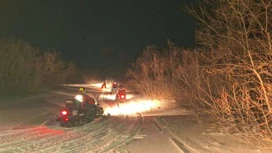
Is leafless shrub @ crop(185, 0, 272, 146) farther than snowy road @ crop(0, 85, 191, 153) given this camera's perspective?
No

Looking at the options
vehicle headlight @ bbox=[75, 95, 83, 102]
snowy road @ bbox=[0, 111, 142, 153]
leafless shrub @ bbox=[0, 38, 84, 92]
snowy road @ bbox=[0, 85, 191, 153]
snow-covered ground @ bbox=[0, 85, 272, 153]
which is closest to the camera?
snow-covered ground @ bbox=[0, 85, 272, 153]

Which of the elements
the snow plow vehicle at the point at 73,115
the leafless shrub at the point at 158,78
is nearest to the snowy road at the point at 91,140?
the snow plow vehicle at the point at 73,115

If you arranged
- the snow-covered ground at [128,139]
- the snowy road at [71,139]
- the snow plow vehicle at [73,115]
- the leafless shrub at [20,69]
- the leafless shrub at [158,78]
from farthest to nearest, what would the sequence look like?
1. the leafless shrub at [20,69]
2. the leafless shrub at [158,78]
3. the snow plow vehicle at [73,115]
4. the snowy road at [71,139]
5. the snow-covered ground at [128,139]

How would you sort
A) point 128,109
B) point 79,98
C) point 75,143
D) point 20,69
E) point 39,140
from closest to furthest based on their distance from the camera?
point 75,143 → point 39,140 → point 79,98 → point 128,109 → point 20,69

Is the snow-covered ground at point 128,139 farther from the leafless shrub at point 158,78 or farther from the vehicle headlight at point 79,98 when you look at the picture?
the leafless shrub at point 158,78

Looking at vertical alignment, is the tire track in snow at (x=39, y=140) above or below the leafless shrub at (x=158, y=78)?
below

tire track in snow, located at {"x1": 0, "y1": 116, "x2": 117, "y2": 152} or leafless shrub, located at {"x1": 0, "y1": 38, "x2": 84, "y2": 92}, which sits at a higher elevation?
leafless shrub, located at {"x1": 0, "y1": 38, "x2": 84, "y2": 92}

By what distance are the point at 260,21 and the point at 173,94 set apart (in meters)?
26.9

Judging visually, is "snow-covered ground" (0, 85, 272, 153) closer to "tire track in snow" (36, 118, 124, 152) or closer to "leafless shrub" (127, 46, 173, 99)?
"tire track in snow" (36, 118, 124, 152)

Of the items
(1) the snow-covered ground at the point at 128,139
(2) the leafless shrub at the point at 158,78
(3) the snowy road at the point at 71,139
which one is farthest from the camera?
(2) the leafless shrub at the point at 158,78

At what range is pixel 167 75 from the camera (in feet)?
Result: 141

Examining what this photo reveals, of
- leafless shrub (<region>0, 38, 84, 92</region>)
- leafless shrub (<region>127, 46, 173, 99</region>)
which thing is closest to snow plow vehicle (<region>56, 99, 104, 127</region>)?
leafless shrub (<region>127, 46, 173, 99</region>)

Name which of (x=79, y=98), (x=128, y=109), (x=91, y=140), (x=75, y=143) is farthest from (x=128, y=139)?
(x=128, y=109)

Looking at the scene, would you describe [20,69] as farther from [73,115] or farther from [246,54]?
[246,54]
